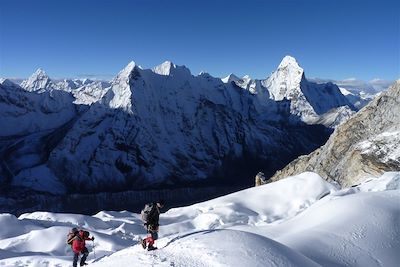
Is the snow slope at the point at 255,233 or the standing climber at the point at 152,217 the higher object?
the standing climber at the point at 152,217

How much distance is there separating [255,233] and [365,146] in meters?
39.9

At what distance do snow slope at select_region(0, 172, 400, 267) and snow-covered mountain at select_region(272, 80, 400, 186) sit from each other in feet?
30.0

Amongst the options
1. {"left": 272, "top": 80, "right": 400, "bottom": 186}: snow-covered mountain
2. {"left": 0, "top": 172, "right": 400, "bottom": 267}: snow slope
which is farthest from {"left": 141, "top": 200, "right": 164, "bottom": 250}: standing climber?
{"left": 272, "top": 80, "right": 400, "bottom": 186}: snow-covered mountain

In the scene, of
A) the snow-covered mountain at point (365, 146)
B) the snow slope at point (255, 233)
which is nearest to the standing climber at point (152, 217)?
the snow slope at point (255, 233)

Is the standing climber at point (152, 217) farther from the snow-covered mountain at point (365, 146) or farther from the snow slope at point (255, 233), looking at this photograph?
the snow-covered mountain at point (365, 146)

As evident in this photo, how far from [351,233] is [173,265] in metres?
13.1

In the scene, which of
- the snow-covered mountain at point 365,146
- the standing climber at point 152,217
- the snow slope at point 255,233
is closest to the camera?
the snow slope at point 255,233

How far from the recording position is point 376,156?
200ft

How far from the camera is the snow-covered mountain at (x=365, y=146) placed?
60.7 meters

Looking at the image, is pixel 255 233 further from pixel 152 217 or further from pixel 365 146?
pixel 365 146

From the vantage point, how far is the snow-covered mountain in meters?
60.7

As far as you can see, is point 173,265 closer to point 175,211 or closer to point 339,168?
point 175,211

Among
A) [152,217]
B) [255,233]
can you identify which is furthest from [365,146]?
[152,217]

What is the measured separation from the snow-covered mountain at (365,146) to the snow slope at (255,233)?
9137mm
